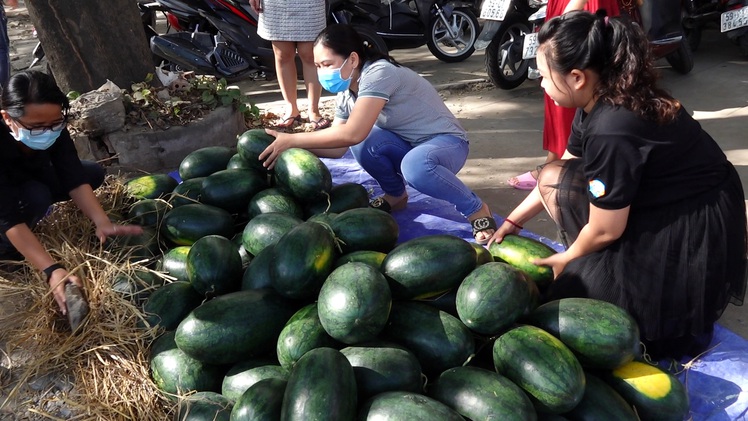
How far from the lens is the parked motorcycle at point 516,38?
521 centimetres

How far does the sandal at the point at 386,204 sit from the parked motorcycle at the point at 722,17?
440 centimetres

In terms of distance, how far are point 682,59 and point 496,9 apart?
2.02 m

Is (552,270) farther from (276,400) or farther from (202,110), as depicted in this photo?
(202,110)

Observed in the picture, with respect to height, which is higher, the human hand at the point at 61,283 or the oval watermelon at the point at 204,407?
the human hand at the point at 61,283

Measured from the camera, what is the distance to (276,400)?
178 centimetres

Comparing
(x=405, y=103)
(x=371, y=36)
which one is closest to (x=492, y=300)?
(x=405, y=103)

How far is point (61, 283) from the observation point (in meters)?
2.44

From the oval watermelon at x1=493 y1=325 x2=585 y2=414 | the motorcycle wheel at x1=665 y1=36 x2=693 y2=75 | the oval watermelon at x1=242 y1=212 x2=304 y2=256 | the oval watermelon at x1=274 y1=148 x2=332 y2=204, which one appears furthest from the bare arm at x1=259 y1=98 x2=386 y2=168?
the motorcycle wheel at x1=665 y1=36 x2=693 y2=75

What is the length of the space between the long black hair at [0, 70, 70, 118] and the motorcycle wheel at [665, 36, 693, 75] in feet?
18.4

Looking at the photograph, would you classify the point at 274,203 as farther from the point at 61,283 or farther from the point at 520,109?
the point at 520,109

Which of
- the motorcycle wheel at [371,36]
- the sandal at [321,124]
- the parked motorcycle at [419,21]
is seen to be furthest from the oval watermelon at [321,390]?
the parked motorcycle at [419,21]

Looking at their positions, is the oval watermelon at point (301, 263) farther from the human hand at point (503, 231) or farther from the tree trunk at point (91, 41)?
the tree trunk at point (91, 41)

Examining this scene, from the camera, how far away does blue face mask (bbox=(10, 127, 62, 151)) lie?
2625 millimetres

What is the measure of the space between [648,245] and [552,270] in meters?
0.38
